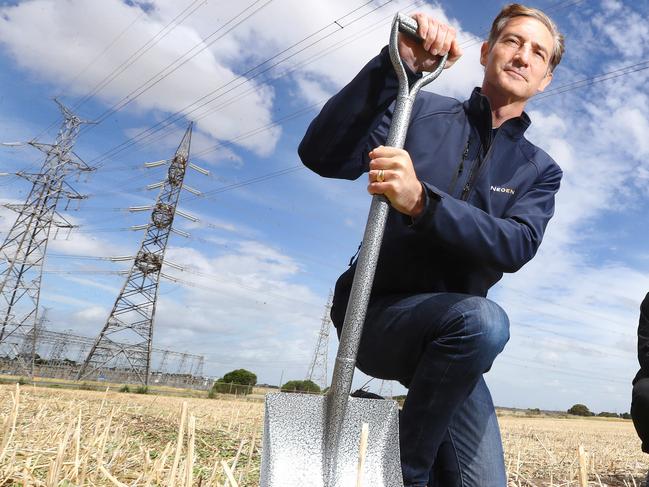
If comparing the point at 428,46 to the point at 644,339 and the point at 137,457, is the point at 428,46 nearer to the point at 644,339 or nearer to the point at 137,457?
the point at 644,339

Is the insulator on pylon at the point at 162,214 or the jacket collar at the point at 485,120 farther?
the insulator on pylon at the point at 162,214

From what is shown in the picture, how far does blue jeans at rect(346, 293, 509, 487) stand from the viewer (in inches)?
73.4

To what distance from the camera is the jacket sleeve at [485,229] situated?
71.1 inches

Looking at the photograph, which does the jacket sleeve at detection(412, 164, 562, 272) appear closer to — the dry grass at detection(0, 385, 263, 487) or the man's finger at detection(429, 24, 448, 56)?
the man's finger at detection(429, 24, 448, 56)

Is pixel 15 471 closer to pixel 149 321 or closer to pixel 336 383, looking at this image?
→ pixel 336 383

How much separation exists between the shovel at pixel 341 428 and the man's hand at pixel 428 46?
711 millimetres

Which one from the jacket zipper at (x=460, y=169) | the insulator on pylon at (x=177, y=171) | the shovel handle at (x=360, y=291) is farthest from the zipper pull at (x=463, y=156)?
the insulator on pylon at (x=177, y=171)

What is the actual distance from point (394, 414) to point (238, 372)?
53.6m

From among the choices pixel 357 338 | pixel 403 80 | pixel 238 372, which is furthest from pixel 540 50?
pixel 238 372

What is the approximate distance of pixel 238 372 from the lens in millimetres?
53438

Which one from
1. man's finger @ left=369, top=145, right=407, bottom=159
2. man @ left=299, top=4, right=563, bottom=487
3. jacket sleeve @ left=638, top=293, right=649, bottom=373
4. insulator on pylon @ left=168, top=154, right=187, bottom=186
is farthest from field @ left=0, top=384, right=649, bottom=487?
insulator on pylon @ left=168, top=154, right=187, bottom=186

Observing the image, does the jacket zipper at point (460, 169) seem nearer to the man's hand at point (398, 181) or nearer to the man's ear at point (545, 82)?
the man's hand at point (398, 181)

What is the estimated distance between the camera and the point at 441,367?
6.14 ft

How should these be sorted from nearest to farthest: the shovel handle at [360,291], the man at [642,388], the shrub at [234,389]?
the shovel handle at [360,291]
the man at [642,388]
the shrub at [234,389]
